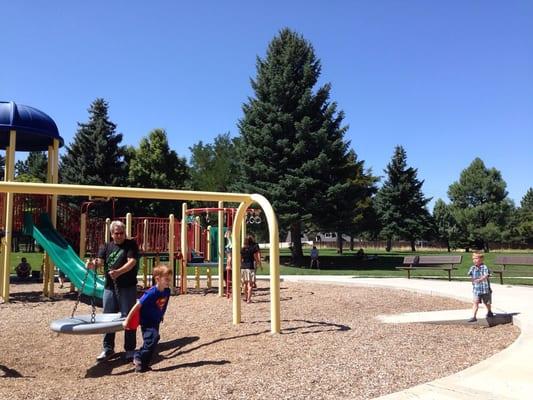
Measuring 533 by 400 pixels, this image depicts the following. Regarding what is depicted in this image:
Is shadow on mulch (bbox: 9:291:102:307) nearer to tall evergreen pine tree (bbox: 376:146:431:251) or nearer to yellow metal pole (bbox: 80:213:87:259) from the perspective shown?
yellow metal pole (bbox: 80:213:87:259)

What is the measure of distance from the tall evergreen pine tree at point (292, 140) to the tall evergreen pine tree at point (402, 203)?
3052 centimetres

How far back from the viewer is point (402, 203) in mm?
59562

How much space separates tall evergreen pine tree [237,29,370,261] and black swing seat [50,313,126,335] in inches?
819

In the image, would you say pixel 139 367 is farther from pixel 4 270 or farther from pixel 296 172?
pixel 296 172

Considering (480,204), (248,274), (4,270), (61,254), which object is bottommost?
(248,274)

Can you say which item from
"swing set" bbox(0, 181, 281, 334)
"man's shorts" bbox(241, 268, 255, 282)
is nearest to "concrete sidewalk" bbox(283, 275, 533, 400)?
"swing set" bbox(0, 181, 281, 334)

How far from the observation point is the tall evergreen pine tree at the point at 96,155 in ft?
139

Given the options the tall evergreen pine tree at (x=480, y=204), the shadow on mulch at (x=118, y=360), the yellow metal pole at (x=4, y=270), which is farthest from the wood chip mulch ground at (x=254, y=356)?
the tall evergreen pine tree at (x=480, y=204)

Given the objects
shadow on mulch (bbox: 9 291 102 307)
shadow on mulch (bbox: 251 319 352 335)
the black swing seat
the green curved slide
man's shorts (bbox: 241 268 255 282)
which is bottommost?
shadow on mulch (bbox: 251 319 352 335)

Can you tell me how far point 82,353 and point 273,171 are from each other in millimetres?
21366

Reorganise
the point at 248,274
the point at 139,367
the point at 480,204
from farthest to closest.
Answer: the point at 480,204
the point at 248,274
the point at 139,367

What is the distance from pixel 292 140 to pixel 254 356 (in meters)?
23.3

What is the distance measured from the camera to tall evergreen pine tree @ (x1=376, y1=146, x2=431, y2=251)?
193 ft

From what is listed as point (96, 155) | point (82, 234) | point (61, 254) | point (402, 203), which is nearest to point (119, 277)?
point (61, 254)
